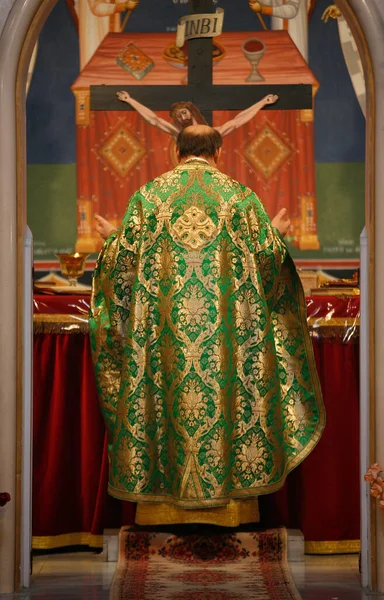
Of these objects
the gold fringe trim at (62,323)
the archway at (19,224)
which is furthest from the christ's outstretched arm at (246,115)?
the archway at (19,224)

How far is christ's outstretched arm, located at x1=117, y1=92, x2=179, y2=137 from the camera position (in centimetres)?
705

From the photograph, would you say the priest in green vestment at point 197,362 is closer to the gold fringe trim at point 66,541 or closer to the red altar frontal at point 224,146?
the gold fringe trim at point 66,541

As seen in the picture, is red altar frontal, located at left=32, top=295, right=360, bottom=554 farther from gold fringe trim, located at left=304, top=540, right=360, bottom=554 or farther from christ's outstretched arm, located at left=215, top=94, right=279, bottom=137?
christ's outstretched arm, located at left=215, top=94, right=279, bottom=137

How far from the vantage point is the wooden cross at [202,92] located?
6.97 meters

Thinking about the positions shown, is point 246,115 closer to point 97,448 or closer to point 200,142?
point 200,142

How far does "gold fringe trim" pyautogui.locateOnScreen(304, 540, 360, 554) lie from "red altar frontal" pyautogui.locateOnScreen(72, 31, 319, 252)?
2.72m

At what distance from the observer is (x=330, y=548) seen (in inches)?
189

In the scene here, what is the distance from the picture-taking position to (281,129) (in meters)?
7.10

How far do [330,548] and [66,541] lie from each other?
4.05ft

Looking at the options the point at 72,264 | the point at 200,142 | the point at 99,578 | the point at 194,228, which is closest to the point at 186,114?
the point at 72,264

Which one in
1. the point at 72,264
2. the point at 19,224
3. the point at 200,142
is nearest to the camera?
the point at 19,224

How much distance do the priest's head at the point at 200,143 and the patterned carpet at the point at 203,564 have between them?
1669 millimetres

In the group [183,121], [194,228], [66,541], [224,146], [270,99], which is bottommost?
[66,541]

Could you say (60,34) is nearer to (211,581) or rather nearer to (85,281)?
(85,281)
